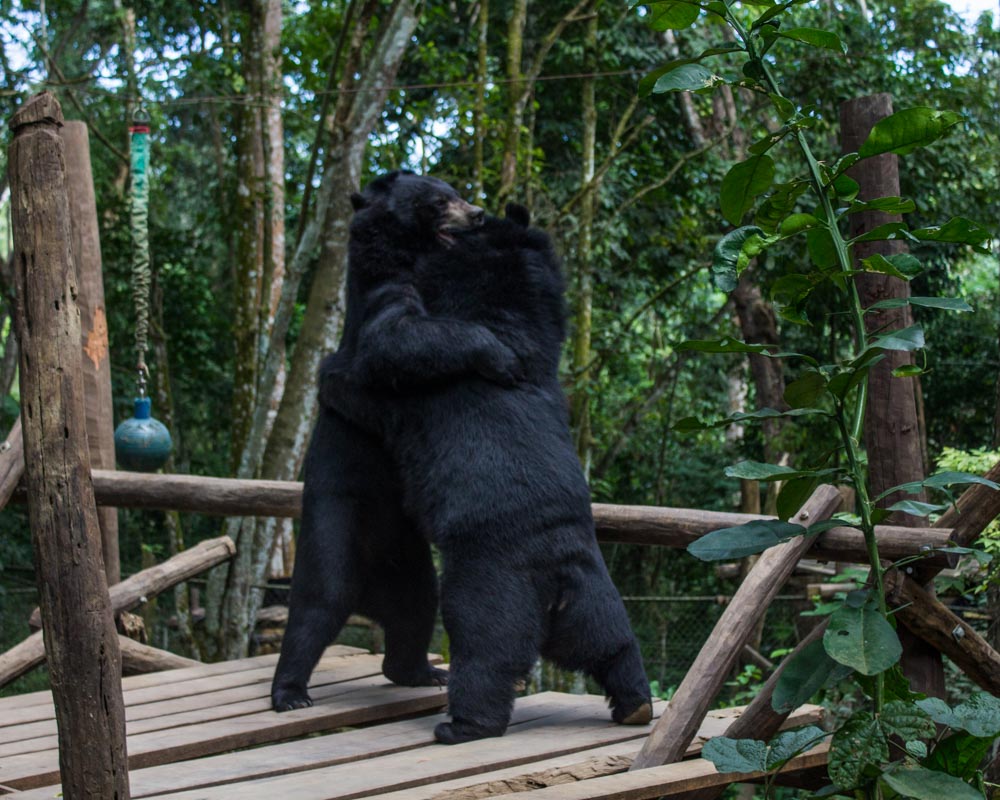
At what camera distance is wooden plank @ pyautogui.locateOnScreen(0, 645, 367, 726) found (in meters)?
3.65

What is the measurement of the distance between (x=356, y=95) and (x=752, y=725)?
4772 mm

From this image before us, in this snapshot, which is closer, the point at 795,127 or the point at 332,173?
the point at 795,127

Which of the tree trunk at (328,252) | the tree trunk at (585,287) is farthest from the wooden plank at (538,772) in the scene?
the tree trunk at (585,287)

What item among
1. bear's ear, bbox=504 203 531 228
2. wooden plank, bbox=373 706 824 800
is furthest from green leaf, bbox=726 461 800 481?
bear's ear, bbox=504 203 531 228

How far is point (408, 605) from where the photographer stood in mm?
3729

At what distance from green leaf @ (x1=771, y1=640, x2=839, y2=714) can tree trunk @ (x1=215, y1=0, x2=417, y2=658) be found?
15.9ft

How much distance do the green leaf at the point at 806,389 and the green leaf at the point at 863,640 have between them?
1.40 feet

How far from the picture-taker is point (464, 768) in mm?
2764

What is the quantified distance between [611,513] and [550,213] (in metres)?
5.66

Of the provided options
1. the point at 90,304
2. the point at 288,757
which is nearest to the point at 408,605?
the point at 288,757

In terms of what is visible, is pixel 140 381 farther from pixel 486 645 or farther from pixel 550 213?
pixel 550 213

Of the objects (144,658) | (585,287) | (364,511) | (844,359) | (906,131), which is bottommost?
(144,658)

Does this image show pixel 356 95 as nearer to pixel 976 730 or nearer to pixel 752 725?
pixel 752 725

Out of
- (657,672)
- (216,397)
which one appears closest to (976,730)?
(657,672)
